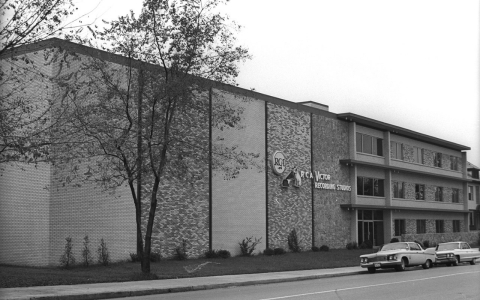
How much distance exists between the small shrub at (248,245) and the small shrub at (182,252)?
5.03 meters

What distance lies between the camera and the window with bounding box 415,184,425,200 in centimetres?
5744

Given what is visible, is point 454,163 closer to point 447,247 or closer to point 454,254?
point 447,247

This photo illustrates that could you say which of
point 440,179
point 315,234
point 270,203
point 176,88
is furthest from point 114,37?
point 440,179

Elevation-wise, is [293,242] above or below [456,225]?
below

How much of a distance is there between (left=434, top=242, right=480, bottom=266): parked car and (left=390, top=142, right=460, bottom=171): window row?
20.5m

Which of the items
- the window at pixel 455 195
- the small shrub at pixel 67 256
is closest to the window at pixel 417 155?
Answer: the window at pixel 455 195

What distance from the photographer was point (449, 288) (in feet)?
57.7

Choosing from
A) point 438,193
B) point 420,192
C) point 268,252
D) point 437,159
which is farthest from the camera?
point 437,159

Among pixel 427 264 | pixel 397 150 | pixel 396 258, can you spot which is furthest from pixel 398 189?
pixel 396 258

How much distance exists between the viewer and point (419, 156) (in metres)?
58.8

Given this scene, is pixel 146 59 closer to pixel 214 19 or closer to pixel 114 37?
pixel 114 37

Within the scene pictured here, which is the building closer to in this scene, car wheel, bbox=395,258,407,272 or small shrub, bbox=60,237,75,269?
small shrub, bbox=60,237,75,269

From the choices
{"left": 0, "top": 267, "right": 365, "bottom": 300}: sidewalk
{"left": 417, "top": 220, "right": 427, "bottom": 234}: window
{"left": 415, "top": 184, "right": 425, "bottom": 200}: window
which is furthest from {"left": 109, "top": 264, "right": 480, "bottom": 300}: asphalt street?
{"left": 415, "top": 184, "right": 425, "bottom": 200}: window

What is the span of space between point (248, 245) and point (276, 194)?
466cm
